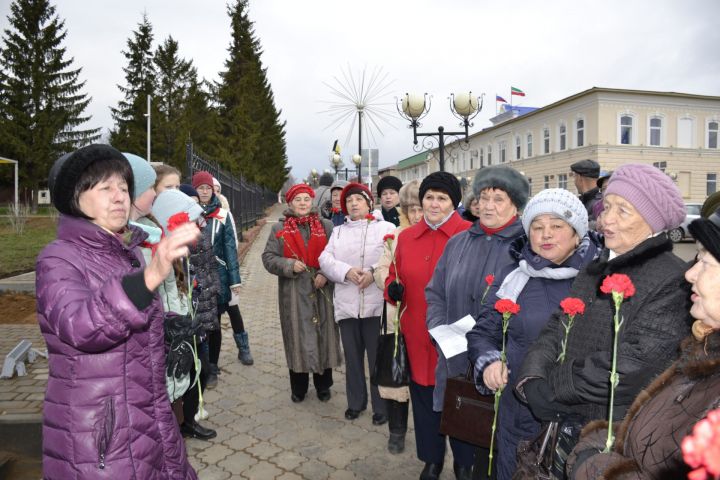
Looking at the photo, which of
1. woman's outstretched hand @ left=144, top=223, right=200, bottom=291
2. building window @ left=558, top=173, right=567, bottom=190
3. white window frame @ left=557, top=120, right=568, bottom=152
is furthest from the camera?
building window @ left=558, top=173, right=567, bottom=190

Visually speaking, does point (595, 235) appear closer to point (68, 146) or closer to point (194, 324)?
point (194, 324)

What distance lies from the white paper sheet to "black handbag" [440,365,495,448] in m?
0.15

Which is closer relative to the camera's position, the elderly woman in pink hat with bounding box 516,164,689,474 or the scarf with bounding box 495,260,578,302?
the elderly woman in pink hat with bounding box 516,164,689,474

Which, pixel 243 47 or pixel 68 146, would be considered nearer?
pixel 243 47

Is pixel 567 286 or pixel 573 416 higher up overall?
pixel 567 286

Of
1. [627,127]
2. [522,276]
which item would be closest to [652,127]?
[627,127]

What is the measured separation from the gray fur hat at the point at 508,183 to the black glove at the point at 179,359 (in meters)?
1.87

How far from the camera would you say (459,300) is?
9.71ft

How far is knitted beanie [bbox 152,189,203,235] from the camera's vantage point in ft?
9.87

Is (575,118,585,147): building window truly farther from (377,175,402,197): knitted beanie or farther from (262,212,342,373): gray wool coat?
(262,212,342,373): gray wool coat

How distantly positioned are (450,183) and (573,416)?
1880 mm

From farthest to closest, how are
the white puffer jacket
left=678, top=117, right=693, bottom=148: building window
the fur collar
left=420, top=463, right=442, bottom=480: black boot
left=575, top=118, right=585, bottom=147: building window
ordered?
left=575, top=118, right=585, bottom=147: building window < left=678, top=117, right=693, bottom=148: building window < the white puffer jacket < left=420, top=463, right=442, bottom=480: black boot < the fur collar

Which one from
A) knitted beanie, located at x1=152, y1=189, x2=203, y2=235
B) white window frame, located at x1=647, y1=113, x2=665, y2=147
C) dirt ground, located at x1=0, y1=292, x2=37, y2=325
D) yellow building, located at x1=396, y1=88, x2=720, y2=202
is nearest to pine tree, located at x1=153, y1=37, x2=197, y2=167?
yellow building, located at x1=396, y1=88, x2=720, y2=202

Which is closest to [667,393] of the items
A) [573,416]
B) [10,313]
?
[573,416]
